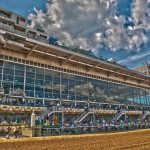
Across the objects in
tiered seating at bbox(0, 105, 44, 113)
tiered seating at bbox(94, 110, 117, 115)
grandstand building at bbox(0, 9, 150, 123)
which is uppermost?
grandstand building at bbox(0, 9, 150, 123)

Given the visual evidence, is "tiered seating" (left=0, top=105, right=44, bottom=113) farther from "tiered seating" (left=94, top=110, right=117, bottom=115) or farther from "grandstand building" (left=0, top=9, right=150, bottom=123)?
"tiered seating" (left=94, top=110, right=117, bottom=115)

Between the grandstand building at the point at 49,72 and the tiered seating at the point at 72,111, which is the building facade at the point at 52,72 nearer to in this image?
the grandstand building at the point at 49,72

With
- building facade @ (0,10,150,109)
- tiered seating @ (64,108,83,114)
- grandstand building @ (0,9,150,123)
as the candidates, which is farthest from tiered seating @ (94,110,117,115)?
tiered seating @ (64,108,83,114)

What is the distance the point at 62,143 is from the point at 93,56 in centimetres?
2741

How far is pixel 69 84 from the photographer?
3797 centimetres

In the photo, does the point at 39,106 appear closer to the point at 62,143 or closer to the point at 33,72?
the point at 33,72

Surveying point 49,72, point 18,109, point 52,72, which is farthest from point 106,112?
point 18,109

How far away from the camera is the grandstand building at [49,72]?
29594mm

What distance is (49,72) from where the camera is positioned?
3547 cm

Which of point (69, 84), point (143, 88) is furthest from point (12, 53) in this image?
point (143, 88)

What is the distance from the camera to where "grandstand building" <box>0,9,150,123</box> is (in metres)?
29.6

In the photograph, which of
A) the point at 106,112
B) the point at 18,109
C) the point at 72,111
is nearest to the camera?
the point at 18,109

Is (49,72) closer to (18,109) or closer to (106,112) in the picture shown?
(18,109)

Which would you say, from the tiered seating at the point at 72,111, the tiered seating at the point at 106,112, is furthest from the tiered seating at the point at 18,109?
the tiered seating at the point at 106,112
